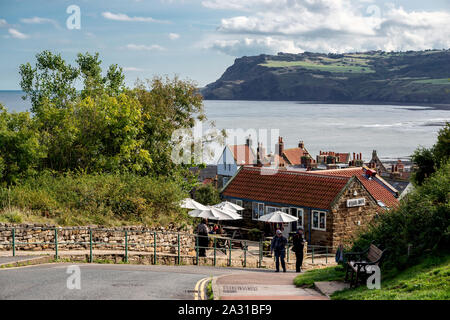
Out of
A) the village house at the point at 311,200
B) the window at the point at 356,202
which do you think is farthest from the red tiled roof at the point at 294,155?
the window at the point at 356,202

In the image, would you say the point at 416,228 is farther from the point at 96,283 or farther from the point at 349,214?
the point at 349,214

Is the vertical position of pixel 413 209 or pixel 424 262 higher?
pixel 413 209

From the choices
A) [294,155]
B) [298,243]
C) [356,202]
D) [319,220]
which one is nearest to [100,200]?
[298,243]

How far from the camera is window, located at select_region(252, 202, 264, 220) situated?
40.2 meters

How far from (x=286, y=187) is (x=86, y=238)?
858 inches

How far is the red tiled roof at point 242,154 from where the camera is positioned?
→ 71394mm

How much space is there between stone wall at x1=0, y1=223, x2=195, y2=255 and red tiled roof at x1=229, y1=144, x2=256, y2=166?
46.9 metres

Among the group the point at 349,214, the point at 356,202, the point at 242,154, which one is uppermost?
the point at 242,154

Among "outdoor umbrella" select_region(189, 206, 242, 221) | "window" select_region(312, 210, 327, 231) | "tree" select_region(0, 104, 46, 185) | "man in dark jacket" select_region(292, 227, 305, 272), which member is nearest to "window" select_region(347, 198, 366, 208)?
"window" select_region(312, 210, 327, 231)

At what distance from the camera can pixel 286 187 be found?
132 feet

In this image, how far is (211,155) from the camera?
46938 mm
